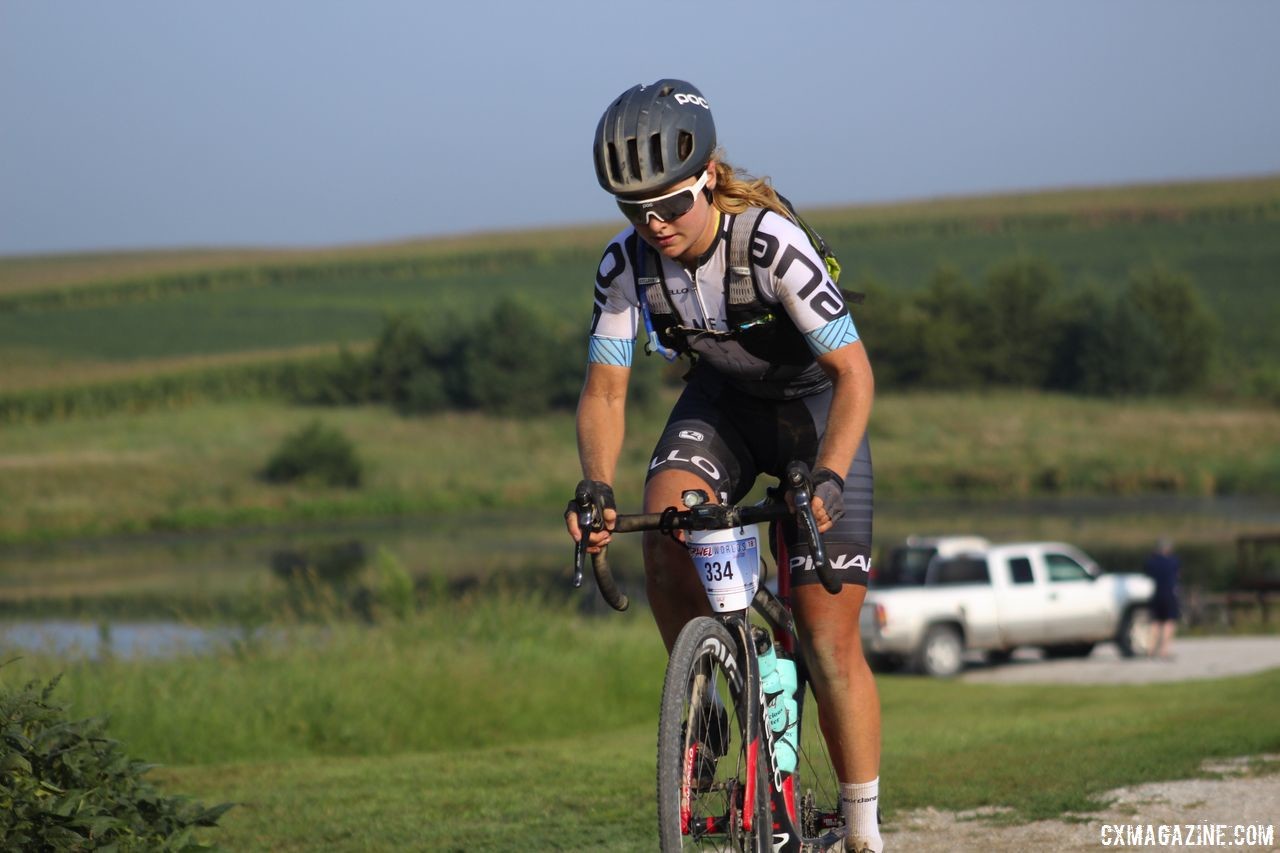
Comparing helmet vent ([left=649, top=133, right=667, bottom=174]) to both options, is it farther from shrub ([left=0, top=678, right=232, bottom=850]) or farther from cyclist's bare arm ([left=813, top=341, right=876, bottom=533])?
shrub ([left=0, top=678, right=232, bottom=850])

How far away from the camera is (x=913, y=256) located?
132 metres

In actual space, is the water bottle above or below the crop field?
below

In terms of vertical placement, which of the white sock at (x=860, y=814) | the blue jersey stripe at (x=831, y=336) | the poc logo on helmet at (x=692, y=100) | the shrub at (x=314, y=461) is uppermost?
the poc logo on helmet at (x=692, y=100)

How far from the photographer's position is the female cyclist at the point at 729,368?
507 cm

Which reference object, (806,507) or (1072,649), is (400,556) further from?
(806,507)

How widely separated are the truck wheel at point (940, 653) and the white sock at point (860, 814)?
18902mm

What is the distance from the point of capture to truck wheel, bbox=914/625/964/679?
956 inches

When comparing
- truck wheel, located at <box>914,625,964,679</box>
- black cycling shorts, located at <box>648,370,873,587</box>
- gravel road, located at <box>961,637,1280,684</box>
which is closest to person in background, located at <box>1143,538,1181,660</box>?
gravel road, located at <box>961,637,1280,684</box>

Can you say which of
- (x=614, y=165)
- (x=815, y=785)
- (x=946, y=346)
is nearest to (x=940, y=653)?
(x=815, y=785)

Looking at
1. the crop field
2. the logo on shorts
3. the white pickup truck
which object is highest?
the crop field

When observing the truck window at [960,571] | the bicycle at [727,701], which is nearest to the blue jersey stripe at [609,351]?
the bicycle at [727,701]

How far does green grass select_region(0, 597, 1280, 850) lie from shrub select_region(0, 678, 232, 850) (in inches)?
71.4

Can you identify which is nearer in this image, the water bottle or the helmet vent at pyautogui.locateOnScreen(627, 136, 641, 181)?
the helmet vent at pyautogui.locateOnScreen(627, 136, 641, 181)

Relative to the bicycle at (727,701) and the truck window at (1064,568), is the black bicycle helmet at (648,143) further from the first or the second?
the truck window at (1064,568)
